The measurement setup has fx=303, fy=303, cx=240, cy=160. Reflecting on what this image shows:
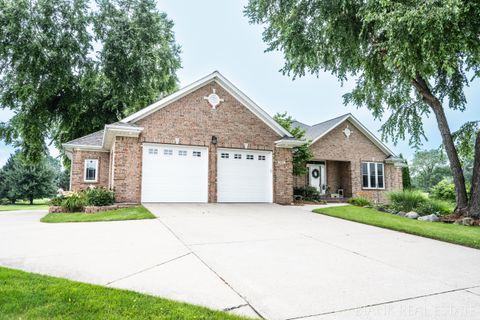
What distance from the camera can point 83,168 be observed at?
17.1 m

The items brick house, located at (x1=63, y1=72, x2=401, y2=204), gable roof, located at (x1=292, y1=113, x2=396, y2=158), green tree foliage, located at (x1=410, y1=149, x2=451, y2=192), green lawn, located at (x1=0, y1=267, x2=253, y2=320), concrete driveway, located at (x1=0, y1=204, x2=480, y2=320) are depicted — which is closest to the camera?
green lawn, located at (x1=0, y1=267, x2=253, y2=320)

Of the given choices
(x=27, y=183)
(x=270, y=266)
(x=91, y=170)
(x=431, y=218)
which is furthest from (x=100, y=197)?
(x=27, y=183)

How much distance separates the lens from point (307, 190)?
16891 mm

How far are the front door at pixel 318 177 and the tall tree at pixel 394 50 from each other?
20.1ft

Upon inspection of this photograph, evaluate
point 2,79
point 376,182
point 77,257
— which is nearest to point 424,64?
point 77,257

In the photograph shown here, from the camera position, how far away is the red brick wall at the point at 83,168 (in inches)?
661

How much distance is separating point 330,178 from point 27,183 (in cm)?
2970

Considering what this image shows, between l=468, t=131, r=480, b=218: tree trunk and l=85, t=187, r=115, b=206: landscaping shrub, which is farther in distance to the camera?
l=85, t=187, r=115, b=206: landscaping shrub

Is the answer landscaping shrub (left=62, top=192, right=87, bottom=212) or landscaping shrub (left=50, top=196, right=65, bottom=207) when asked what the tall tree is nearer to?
landscaping shrub (left=62, top=192, right=87, bottom=212)

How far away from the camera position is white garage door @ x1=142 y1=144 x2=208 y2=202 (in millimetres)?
12531

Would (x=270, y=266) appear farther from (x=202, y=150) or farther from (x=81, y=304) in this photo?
(x=202, y=150)

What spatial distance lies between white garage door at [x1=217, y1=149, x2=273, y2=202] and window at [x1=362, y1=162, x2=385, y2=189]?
930cm

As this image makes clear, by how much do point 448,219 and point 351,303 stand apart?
911 cm

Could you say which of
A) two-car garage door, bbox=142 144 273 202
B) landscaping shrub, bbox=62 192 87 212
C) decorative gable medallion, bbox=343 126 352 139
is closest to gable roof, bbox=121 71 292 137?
two-car garage door, bbox=142 144 273 202
